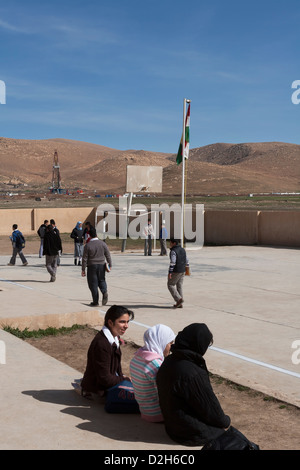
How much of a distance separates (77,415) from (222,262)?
1628cm

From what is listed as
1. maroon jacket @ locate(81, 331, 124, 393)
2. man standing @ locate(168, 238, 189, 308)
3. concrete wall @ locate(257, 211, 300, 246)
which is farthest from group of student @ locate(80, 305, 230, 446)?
concrete wall @ locate(257, 211, 300, 246)

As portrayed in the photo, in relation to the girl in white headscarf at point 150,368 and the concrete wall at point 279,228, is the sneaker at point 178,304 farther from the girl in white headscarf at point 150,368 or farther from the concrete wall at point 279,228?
the concrete wall at point 279,228

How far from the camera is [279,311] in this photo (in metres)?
12.5

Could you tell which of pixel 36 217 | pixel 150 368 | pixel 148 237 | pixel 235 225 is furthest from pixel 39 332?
pixel 36 217

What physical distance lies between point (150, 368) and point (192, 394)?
69cm

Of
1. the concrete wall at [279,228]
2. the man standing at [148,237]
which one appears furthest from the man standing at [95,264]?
the concrete wall at [279,228]

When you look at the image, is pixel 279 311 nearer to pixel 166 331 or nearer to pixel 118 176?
pixel 166 331

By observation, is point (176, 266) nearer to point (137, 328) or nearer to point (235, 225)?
point (137, 328)

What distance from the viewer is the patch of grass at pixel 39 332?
33.7 feet

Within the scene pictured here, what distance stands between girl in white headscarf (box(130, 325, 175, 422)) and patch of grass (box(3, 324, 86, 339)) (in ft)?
15.5

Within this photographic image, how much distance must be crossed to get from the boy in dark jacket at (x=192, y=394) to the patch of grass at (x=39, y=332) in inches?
212

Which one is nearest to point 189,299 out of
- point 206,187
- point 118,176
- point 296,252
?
point 296,252

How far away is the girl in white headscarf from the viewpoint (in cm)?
582

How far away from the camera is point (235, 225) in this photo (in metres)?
31.6
